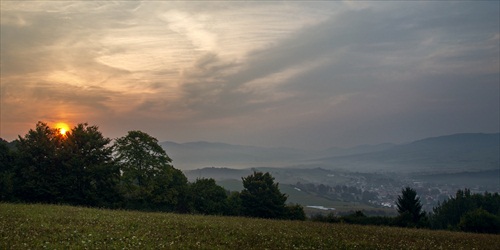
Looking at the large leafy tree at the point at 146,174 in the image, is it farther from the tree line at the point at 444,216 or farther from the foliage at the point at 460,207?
the foliage at the point at 460,207

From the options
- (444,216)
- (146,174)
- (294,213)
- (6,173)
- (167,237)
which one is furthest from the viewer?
(444,216)

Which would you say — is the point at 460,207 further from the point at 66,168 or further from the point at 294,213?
the point at 66,168

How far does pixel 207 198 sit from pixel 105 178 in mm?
20843

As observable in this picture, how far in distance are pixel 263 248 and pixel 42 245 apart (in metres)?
9.95

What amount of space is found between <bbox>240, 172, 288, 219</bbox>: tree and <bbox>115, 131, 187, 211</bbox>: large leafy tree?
484 inches

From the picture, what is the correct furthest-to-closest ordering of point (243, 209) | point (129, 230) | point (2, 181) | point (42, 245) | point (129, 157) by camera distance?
1. point (243, 209)
2. point (129, 157)
3. point (2, 181)
4. point (129, 230)
5. point (42, 245)

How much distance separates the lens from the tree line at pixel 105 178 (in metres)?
49.2

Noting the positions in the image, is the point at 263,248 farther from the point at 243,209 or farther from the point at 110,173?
the point at 243,209

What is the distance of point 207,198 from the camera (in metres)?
68.4

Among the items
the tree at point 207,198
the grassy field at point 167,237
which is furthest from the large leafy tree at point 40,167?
the grassy field at point 167,237

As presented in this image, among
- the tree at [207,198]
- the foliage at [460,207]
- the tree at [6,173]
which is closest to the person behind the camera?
the tree at [6,173]

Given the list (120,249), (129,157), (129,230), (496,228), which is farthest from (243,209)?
(120,249)

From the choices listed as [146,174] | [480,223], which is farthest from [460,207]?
[146,174]

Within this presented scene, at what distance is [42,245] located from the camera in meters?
15.2
